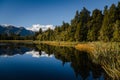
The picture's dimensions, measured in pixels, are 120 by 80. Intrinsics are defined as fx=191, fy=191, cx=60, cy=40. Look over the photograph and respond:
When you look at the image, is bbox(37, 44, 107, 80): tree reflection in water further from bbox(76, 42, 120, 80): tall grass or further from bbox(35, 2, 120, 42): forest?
bbox(35, 2, 120, 42): forest

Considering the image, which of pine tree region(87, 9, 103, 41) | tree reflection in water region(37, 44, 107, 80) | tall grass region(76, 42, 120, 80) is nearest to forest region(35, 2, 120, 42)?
pine tree region(87, 9, 103, 41)

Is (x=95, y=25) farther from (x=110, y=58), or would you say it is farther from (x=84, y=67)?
(x=110, y=58)

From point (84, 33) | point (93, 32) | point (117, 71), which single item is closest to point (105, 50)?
point (117, 71)

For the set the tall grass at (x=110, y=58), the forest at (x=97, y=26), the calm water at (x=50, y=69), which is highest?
the forest at (x=97, y=26)

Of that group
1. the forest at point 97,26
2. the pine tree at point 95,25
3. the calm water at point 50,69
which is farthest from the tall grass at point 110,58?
the pine tree at point 95,25

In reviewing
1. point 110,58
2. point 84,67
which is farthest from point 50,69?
point 110,58

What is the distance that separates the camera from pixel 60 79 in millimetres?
15672

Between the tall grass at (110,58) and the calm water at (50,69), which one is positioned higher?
the tall grass at (110,58)

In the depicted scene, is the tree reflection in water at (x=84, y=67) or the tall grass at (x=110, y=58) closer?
the tall grass at (x=110, y=58)

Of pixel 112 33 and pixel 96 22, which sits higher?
pixel 96 22

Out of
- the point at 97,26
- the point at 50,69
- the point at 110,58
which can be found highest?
the point at 97,26

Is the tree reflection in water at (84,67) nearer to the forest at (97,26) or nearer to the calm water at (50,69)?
the calm water at (50,69)

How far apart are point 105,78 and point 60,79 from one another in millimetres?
3687

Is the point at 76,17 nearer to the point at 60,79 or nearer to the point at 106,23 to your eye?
the point at 106,23
